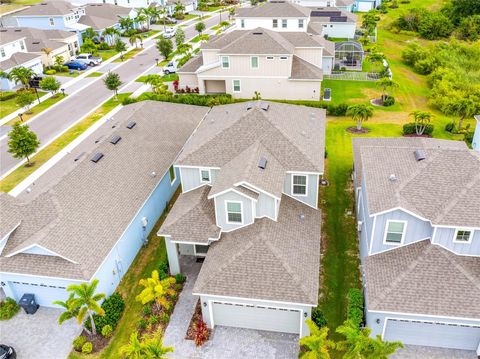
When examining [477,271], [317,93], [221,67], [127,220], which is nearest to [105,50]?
[221,67]

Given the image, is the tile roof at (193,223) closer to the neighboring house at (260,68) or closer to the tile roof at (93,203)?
the tile roof at (93,203)

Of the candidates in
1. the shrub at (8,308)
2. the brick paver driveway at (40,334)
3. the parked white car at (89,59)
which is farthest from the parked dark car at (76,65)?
the brick paver driveway at (40,334)

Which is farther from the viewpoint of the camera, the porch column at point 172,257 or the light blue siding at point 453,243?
the porch column at point 172,257

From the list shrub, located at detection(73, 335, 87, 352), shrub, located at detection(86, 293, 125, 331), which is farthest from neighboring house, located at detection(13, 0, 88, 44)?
shrub, located at detection(73, 335, 87, 352)

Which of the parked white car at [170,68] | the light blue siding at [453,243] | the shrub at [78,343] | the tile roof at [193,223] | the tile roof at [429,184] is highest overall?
the tile roof at [429,184]

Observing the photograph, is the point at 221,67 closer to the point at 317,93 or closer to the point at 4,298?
the point at 317,93

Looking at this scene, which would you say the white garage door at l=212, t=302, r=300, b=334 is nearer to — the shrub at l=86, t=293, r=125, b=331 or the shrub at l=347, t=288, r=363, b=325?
the shrub at l=347, t=288, r=363, b=325
